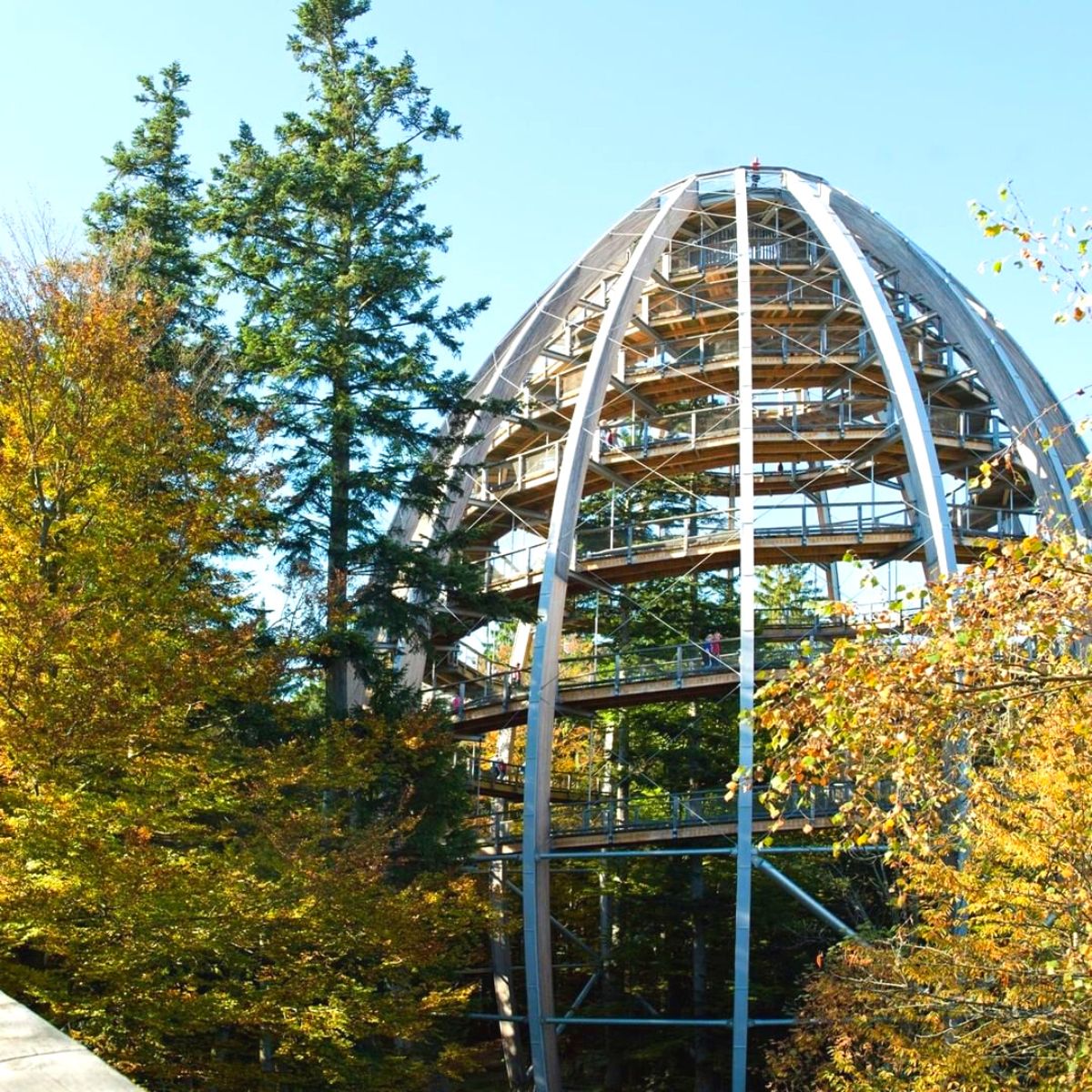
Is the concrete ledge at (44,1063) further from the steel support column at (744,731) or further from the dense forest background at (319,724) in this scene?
the steel support column at (744,731)

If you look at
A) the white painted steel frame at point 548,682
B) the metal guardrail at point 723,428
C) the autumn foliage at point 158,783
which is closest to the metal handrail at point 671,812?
the white painted steel frame at point 548,682

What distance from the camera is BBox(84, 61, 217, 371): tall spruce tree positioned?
26.8m

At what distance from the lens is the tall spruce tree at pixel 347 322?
24109mm

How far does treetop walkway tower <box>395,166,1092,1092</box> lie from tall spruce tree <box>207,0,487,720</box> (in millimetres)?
2198

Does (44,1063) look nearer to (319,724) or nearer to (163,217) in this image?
(319,724)

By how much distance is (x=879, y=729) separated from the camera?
7.62m

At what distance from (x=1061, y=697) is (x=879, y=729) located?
2653 millimetres

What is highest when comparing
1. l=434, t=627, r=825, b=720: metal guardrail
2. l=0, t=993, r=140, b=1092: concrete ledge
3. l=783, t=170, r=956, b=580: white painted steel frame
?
l=783, t=170, r=956, b=580: white painted steel frame

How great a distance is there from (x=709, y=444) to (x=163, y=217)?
1357cm

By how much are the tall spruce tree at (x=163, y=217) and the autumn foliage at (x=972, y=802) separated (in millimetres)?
16121

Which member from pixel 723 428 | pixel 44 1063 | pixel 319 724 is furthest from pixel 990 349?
pixel 44 1063

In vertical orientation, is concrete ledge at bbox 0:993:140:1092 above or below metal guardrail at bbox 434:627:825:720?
below

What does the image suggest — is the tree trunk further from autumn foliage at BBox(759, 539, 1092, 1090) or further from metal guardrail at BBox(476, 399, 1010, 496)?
autumn foliage at BBox(759, 539, 1092, 1090)

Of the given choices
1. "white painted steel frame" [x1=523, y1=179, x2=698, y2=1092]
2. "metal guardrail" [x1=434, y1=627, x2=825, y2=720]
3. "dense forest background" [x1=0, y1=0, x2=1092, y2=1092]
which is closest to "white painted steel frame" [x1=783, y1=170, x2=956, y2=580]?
"metal guardrail" [x1=434, y1=627, x2=825, y2=720]
